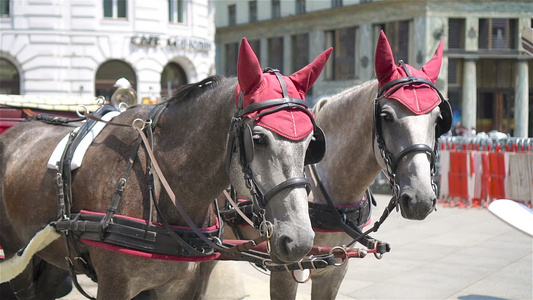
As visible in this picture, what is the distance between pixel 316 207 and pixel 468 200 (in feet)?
36.5

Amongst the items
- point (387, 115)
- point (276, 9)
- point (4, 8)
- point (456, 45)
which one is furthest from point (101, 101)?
point (276, 9)

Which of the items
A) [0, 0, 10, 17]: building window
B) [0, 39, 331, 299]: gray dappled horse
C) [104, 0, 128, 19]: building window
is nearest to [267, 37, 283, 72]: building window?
[104, 0, 128, 19]: building window

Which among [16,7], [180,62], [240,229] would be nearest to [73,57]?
[16,7]

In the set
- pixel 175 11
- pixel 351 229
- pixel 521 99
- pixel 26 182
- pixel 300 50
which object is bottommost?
pixel 351 229

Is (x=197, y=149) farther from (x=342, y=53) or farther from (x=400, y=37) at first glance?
(x=342, y=53)

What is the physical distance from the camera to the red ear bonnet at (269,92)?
2.88 metres

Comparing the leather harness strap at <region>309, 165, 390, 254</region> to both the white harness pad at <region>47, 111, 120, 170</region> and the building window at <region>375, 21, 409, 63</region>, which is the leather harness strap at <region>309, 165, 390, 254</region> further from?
the building window at <region>375, 21, 409, 63</region>

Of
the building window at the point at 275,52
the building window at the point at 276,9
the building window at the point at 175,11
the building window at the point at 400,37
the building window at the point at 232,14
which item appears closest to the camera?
the building window at the point at 175,11

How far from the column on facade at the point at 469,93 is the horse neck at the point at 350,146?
2879 cm

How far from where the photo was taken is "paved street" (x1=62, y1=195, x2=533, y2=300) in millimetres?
7059

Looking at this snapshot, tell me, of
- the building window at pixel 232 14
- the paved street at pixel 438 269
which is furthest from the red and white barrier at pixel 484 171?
the building window at pixel 232 14

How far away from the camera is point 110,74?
26.2m

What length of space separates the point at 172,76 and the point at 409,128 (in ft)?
82.9

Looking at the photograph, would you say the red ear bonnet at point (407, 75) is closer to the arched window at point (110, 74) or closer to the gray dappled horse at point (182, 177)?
the gray dappled horse at point (182, 177)
